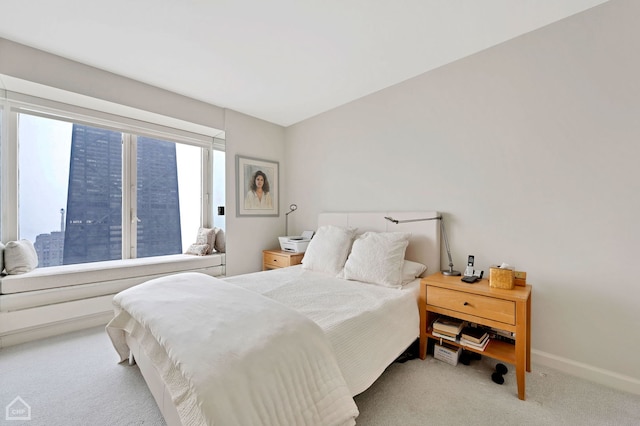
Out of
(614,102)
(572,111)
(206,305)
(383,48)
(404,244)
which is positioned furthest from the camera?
(404,244)

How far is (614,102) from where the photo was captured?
1701mm

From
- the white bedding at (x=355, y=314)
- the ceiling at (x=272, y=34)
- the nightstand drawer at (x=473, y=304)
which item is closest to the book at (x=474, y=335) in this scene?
the nightstand drawer at (x=473, y=304)

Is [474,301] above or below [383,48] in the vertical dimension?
below

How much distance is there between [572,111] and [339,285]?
7.00 feet

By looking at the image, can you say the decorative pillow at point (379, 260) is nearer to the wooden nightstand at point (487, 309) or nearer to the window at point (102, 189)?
the wooden nightstand at point (487, 309)

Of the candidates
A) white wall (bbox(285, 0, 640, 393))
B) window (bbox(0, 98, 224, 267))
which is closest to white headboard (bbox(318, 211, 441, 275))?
white wall (bbox(285, 0, 640, 393))

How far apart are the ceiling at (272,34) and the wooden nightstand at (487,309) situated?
192 centimetres

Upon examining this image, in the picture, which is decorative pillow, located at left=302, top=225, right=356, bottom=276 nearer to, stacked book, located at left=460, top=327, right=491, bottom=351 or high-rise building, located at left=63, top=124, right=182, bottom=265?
stacked book, located at left=460, top=327, right=491, bottom=351

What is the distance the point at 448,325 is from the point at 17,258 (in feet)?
12.2

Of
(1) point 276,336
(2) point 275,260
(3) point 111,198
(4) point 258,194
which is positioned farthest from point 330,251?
(3) point 111,198

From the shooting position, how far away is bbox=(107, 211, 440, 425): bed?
3.13 feet

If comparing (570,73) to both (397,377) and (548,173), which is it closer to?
(548,173)

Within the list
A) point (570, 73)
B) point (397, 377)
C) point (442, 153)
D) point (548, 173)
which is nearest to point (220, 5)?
point (442, 153)

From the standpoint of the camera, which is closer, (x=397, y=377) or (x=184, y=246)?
(x=397, y=377)
